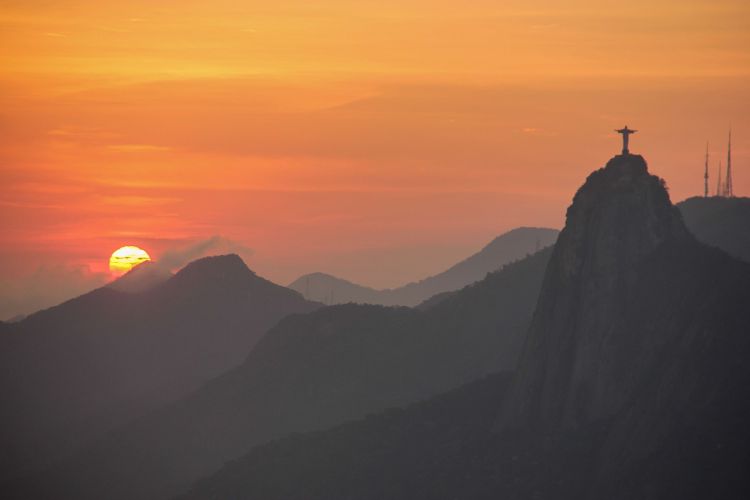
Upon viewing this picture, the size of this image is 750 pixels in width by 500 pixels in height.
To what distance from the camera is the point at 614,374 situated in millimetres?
174250

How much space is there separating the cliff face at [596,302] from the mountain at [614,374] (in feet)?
0.43

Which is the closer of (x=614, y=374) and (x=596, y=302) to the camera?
(x=614, y=374)

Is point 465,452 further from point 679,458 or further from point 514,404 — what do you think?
point 679,458

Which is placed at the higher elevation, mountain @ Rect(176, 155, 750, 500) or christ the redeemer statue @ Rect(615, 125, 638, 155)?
christ the redeemer statue @ Rect(615, 125, 638, 155)

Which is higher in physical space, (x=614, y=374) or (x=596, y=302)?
(x=596, y=302)

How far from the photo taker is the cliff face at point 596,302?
6890 inches

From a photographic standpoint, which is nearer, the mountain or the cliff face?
the mountain

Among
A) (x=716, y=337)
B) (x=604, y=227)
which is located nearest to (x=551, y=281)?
(x=604, y=227)

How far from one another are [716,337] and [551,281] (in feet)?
76.3

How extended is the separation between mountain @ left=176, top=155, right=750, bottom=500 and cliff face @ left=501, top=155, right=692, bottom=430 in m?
0.13

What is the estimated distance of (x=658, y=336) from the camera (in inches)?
6781

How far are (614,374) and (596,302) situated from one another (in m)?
7.63

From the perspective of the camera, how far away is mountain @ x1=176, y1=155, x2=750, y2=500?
16150 cm

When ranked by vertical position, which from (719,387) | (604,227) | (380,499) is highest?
(604,227)
